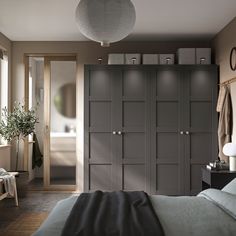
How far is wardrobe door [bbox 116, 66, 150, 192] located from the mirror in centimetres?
96

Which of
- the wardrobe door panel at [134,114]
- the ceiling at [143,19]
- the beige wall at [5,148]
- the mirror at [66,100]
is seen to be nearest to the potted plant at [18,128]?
the beige wall at [5,148]

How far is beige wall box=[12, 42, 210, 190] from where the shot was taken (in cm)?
639

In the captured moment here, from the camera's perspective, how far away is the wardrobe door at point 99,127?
587 centimetres

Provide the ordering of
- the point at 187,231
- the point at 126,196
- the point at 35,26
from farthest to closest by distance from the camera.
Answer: the point at 35,26, the point at 126,196, the point at 187,231

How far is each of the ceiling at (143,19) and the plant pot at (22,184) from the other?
2134 millimetres

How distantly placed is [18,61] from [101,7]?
4.31 meters

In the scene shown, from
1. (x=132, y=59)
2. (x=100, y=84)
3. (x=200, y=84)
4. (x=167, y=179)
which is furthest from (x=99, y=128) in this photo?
(x=200, y=84)

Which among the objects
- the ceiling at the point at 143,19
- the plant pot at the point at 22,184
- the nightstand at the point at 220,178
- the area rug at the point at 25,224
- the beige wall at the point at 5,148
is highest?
the ceiling at the point at 143,19

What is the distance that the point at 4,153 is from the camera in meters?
6.00

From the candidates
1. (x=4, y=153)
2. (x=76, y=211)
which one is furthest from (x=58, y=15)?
(x=76, y=211)

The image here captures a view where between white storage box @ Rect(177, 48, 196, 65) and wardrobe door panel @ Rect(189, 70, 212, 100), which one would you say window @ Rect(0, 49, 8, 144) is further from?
wardrobe door panel @ Rect(189, 70, 212, 100)

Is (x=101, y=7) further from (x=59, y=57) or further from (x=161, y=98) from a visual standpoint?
(x=59, y=57)

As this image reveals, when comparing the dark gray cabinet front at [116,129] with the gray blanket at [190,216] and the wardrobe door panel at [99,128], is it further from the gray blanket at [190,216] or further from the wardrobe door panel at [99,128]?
the gray blanket at [190,216]

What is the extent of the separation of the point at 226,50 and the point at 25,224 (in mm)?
3507
